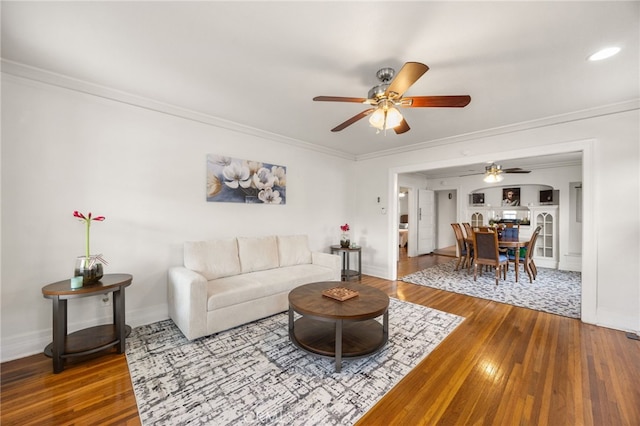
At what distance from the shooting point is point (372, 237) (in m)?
5.33

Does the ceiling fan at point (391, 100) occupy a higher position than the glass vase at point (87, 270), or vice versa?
the ceiling fan at point (391, 100)

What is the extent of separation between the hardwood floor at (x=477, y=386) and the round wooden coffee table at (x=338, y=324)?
428 mm

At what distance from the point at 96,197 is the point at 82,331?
4.31ft

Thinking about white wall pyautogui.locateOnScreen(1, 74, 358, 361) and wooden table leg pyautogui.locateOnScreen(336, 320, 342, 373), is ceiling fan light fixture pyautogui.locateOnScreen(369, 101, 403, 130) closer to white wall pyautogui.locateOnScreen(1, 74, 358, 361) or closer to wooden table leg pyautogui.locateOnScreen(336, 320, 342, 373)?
wooden table leg pyautogui.locateOnScreen(336, 320, 342, 373)

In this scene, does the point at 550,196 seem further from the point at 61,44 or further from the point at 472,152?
the point at 61,44

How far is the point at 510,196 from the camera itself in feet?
22.6

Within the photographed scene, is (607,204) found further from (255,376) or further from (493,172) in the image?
(255,376)

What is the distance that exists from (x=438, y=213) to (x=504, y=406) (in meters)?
7.79

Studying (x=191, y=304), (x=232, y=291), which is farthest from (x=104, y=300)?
(x=232, y=291)

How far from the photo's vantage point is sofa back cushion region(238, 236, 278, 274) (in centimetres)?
347

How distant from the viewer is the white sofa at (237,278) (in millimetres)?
2531

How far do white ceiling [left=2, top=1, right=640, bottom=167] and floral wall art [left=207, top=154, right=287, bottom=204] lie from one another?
84 cm

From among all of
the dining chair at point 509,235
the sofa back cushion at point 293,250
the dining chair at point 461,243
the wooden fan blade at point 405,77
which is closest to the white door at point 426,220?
the dining chair at point 461,243

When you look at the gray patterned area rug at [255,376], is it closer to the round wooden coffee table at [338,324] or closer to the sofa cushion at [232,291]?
the round wooden coffee table at [338,324]
